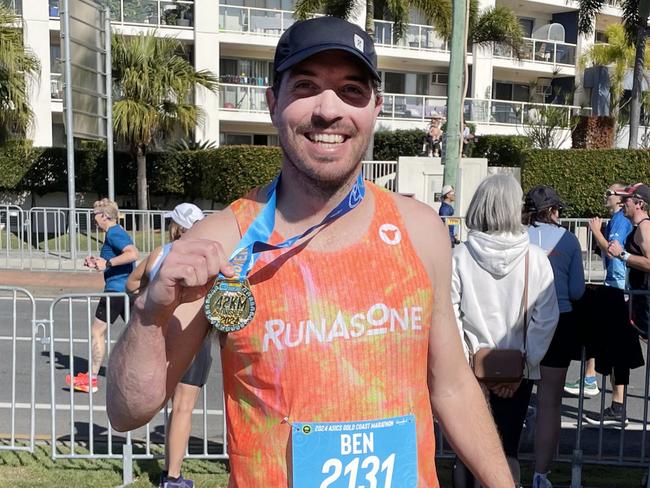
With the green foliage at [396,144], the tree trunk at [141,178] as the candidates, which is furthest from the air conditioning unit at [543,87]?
the tree trunk at [141,178]

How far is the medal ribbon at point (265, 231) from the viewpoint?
175 cm

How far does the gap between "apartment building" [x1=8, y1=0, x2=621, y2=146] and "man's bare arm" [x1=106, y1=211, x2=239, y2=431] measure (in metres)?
25.3

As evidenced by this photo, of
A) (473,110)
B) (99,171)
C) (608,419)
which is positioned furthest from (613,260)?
(473,110)

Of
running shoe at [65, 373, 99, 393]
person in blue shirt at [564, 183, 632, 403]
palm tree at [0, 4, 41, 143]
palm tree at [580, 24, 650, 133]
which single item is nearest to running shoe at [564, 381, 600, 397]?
person in blue shirt at [564, 183, 632, 403]

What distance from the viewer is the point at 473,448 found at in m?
2.05

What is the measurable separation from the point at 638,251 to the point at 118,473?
4716mm

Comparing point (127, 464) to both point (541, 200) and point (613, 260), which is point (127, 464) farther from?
point (613, 260)

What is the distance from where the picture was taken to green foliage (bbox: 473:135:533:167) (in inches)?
1140

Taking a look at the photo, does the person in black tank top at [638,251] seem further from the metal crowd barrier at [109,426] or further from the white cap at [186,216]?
the white cap at [186,216]

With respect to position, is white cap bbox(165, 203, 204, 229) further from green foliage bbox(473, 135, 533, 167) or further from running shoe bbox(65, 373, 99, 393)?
green foliage bbox(473, 135, 533, 167)

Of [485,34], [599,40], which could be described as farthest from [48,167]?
[599,40]

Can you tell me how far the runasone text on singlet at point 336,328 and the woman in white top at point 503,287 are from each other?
109 inches

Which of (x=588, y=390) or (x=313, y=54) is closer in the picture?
(x=313, y=54)

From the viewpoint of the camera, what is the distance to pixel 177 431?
484 cm
